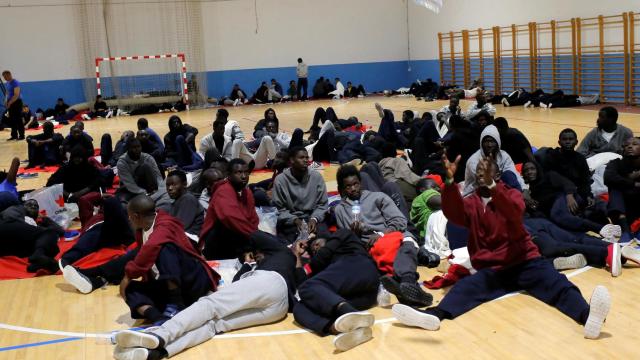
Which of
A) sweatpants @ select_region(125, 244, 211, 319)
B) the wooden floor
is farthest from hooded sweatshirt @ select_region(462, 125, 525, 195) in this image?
sweatpants @ select_region(125, 244, 211, 319)

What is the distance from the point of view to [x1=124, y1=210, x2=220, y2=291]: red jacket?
15.5 ft

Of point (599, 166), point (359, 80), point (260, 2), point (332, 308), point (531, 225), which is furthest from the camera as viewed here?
point (359, 80)

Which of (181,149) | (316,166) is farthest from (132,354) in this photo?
(181,149)

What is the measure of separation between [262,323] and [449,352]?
1343mm

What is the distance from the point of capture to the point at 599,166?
26.3 ft

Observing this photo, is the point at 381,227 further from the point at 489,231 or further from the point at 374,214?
the point at 489,231

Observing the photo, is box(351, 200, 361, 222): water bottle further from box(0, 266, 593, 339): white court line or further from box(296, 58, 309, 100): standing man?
box(296, 58, 309, 100): standing man

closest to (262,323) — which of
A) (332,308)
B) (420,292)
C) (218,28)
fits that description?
(332,308)

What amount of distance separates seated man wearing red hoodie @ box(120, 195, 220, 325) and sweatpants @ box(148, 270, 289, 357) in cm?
33

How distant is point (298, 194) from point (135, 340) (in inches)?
124

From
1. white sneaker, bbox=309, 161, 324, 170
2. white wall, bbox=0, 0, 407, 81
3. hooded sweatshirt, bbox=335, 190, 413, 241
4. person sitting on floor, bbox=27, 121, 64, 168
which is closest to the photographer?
hooded sweatshirt, bbox=335, 190, 413, 241

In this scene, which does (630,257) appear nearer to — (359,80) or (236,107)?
(236,107)

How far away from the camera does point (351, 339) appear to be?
14.3 feet

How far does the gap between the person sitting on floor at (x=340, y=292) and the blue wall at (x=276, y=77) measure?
21713mm
